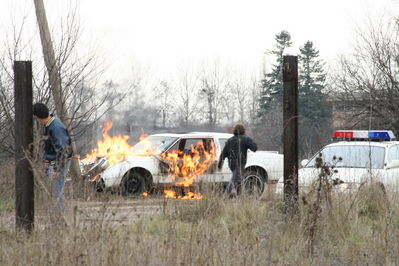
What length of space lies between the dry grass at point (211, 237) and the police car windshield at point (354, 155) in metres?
2.63

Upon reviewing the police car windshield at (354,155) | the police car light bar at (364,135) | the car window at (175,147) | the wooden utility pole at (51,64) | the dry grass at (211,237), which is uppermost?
the wooden utility pole at (51,64)

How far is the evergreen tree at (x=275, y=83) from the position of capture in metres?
48.4

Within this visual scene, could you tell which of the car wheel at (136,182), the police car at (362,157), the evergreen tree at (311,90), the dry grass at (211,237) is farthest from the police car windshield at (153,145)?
the evergreen tree at (311,90)

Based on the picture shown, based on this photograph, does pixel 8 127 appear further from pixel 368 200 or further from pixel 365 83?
pixel 365 83

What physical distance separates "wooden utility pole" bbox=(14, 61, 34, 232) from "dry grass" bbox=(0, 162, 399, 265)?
14 centimetres

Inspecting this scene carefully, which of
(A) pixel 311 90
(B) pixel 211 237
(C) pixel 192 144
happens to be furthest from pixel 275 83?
(B) pixel 211 237

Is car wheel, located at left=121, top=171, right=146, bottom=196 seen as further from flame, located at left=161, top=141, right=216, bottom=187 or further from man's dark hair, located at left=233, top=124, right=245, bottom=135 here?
man's dark hair, located at left=233, top=124, right=245, bottom=135

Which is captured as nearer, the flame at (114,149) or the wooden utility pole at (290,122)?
the wooden utility pole at (290,122)

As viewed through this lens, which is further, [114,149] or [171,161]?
[114,149]

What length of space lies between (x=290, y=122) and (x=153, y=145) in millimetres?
6906

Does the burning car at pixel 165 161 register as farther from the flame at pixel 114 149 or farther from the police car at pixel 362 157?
the police car at pixel 362 157

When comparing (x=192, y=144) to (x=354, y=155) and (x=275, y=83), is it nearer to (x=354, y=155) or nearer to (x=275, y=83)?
(x=354, y=155)

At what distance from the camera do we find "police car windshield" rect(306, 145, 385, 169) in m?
10.2

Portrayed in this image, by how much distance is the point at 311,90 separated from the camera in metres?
49.6
